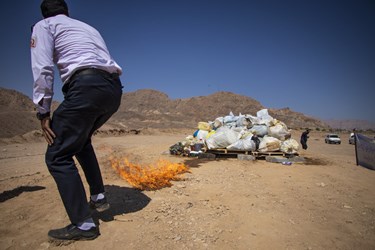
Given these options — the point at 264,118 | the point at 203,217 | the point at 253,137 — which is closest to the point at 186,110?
the point at 264,118

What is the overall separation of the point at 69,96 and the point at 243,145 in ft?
18.9

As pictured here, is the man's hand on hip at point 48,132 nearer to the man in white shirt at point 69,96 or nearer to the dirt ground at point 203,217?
the man in white shirt at point 69,96

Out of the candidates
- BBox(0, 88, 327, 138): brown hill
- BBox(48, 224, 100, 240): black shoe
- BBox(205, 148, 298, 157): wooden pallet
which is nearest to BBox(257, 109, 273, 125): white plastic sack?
BBox(205, 148, 298, 157): wooden pallet

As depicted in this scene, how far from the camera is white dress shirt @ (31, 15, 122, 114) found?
5.93ft

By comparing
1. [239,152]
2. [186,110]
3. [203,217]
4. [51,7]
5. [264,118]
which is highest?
[186,110]

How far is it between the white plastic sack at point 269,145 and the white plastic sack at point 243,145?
254 millimetres

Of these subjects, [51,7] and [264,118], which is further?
[264,118]

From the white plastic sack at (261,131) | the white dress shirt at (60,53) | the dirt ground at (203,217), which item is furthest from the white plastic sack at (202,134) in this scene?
the white dress shirt at (60,53)

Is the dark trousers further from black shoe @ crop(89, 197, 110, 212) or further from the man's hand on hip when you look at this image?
black shoe @ crop(89, 197, 110, 212)

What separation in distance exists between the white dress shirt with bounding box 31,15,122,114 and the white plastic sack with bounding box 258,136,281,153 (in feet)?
18.9

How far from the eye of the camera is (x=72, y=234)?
187 centimetres

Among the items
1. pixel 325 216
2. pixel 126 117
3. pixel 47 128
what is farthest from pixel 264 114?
pixel 126 117

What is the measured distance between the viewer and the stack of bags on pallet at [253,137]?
702 centimetres

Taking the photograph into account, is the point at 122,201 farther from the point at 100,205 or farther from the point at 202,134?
the point at 202,134
